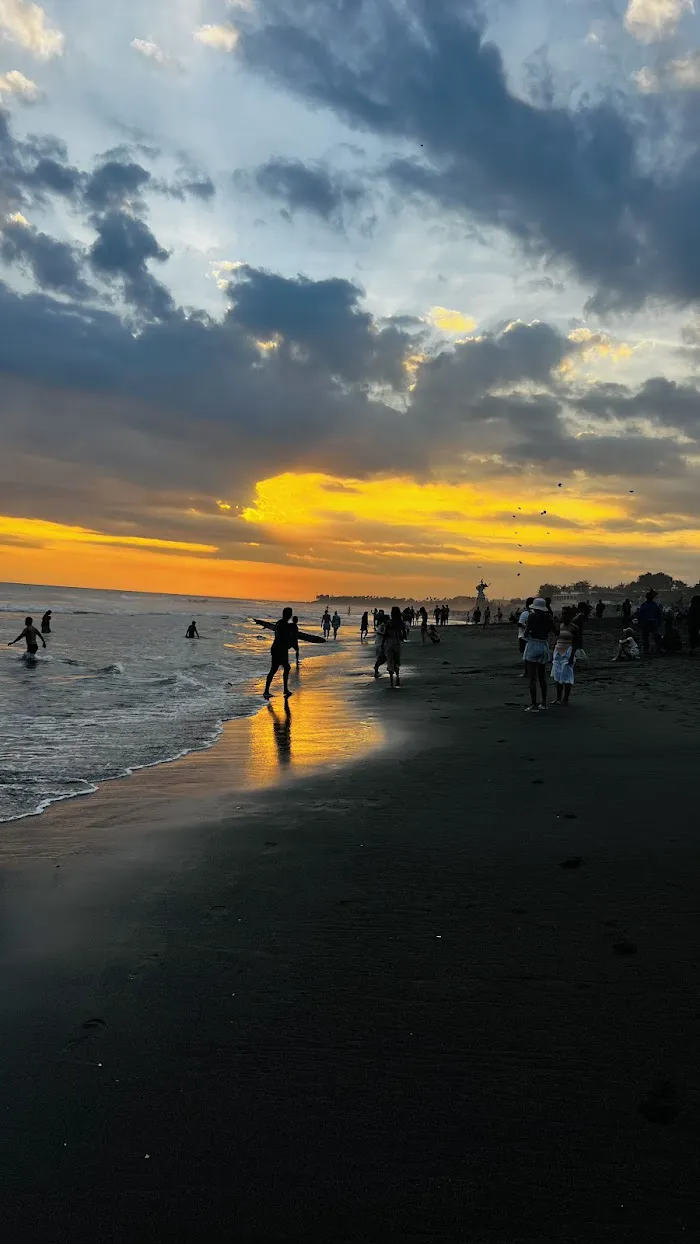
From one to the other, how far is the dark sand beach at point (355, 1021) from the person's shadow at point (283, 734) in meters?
2.99

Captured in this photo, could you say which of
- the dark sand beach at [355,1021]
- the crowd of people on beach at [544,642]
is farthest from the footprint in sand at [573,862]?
the crowd of people on beach at [544,642]

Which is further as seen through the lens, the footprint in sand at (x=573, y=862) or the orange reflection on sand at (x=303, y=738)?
the orange reflection on sand at (x=303, y=738)

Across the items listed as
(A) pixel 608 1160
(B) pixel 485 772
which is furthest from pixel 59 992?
(B) pixel 485 772

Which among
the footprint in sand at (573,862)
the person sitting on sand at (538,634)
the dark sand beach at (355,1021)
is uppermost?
the person sitting on sand at (538,634)

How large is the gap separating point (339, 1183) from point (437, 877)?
3.10 m

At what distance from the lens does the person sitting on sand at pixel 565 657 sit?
15852 millimetres

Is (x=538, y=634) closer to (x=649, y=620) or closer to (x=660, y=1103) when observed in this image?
(x=660, y=1103)

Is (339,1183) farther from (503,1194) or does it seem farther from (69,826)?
(69,826)

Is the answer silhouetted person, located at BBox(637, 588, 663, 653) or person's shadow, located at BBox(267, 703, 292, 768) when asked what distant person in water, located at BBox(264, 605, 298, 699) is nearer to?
person's shadow, located at BBox(267, 703, 292, 768)

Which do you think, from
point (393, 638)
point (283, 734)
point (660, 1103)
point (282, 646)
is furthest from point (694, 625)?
point (660, 1103)

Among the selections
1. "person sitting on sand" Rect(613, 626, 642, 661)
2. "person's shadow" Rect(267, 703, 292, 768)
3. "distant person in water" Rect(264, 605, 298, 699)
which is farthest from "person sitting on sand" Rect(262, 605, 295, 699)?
"person sitting on sand" Rect(613, 626, 642, 661)

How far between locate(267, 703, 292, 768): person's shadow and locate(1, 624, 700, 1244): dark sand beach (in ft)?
9.81

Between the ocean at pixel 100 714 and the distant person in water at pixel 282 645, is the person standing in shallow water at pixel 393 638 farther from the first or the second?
the ocean at pixel 100 714

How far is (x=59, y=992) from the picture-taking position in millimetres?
3867
